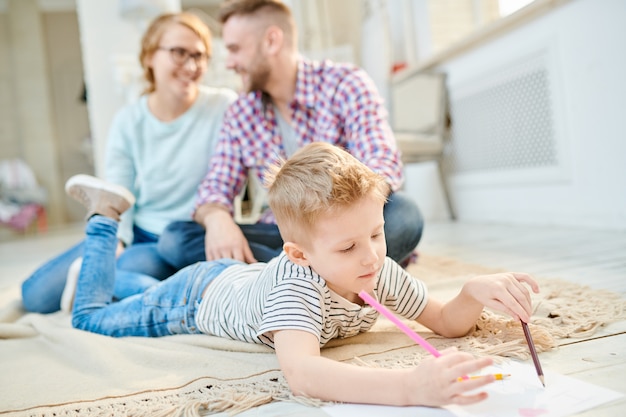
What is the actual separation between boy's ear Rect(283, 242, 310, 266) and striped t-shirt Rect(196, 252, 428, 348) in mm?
13

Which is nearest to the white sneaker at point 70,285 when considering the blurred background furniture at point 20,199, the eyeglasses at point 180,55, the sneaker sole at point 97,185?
the sneaker sole at point 97,185

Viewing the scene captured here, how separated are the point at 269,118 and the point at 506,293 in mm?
1048

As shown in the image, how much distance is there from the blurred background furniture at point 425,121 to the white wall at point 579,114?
0.52 meters

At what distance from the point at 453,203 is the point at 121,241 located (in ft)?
7.53

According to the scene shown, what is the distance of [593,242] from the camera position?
6.56 feet

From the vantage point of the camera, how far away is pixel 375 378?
74cm

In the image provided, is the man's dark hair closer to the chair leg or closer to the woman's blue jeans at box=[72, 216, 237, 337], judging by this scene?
the woman's blue jeans at box=[72, 216, 237, 337]

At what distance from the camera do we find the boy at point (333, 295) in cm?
73

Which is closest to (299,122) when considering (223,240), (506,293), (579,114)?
(223,240)

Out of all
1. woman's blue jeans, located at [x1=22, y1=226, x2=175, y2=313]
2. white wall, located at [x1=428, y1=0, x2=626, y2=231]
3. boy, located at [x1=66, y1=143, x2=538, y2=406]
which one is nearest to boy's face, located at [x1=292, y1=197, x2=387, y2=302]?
boy, located at [x1=66, y1=143, x2=538, y2=406]

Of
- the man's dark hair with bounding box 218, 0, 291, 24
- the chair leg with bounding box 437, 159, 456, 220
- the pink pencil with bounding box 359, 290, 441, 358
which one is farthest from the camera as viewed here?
the chair leg with bounding box 437, 159, 456, 220

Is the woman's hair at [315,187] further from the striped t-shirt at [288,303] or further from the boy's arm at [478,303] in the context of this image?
the boy's arm at [478,303]

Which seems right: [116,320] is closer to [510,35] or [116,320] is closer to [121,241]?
[121,241]

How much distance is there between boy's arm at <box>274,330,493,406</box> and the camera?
26.0 inches
